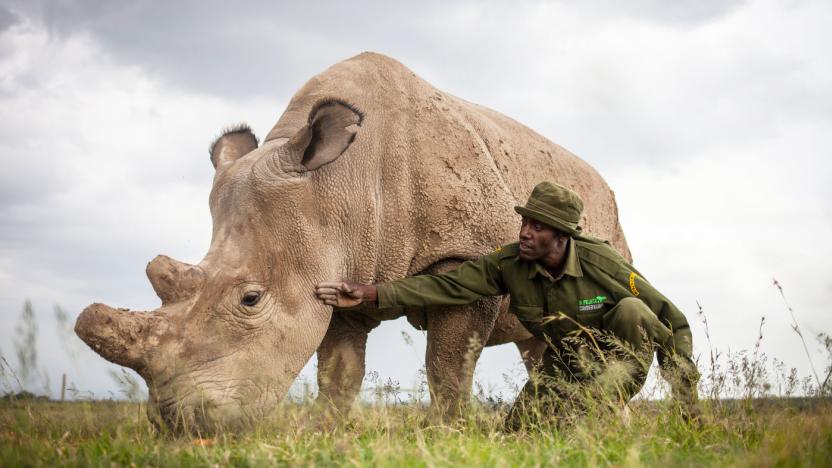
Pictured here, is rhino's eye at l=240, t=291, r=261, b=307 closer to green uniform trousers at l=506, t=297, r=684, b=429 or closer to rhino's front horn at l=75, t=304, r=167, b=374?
rhino's front horn at l=75, t=304, r=167, b=374

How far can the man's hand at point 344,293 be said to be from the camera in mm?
4969

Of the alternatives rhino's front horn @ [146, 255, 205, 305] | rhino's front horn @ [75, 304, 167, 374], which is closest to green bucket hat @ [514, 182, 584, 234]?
rhino's front horn @ [146, 255, 205, 305]

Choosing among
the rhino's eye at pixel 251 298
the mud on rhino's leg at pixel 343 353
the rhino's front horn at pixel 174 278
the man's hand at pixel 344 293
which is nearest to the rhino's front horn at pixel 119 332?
the rhino's front horn at pixel 174 278

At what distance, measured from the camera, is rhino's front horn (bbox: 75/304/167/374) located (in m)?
4.34

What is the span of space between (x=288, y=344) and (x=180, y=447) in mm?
1131

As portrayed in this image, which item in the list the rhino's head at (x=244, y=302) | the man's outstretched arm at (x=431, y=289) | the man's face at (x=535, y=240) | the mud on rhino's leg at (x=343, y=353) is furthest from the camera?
the mud on rhino's leg at (x=343, y=353)

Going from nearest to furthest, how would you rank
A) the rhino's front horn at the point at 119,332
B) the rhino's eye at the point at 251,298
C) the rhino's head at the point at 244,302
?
the rhino's front horn at the point at 119,332, the rhino's head at the point at 244,302, the rhino's eye at the point at 251,298

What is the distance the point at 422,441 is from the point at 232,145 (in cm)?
323

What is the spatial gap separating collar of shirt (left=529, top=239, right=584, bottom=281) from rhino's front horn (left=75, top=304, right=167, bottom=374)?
7.68 ft

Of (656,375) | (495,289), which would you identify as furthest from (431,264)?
(656,375)

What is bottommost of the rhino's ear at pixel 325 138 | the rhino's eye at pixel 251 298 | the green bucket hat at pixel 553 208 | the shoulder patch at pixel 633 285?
the rhino's eye at pixel 251 298

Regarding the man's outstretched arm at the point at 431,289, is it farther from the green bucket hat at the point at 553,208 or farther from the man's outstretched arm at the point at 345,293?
the green bucket hat at the point at 553,208

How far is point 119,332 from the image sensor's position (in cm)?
436

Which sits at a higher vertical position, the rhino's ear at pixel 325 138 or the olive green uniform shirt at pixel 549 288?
the rhino's ear at pixel 325 138
